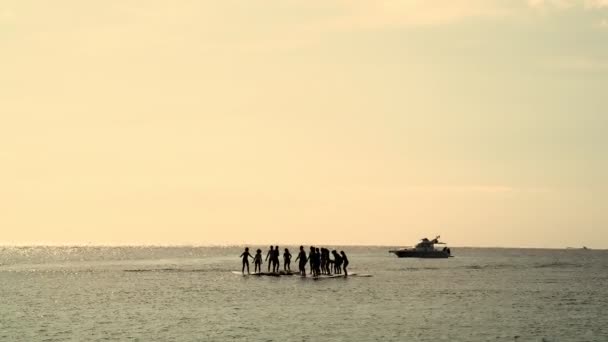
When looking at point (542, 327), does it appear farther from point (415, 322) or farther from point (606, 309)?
point (606, 309)

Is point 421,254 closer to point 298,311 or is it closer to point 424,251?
point 424,251

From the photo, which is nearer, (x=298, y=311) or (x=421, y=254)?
(x=298, y=311)

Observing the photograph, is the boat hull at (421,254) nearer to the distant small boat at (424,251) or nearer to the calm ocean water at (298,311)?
the distant small boat at (424,251)

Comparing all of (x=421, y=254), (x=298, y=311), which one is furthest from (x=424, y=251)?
(x=298, y=311)

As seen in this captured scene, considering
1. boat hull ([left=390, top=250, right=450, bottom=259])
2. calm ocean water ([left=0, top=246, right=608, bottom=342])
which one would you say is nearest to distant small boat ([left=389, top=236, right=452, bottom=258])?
boat hull ([left=390, top=250, right=450, bottom=259])

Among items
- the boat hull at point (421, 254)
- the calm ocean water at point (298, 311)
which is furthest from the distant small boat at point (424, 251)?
the calm ocean water at point (298, 311)

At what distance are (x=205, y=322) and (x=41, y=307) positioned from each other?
39.5 feet

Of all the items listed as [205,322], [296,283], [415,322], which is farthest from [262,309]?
[296,283]

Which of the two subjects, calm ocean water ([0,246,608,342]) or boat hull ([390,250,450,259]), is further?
boat hull ([390,250,450,259])

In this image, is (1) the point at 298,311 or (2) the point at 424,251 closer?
(1) the point at 298,311

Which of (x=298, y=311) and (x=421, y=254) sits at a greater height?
(x=421, y=254)

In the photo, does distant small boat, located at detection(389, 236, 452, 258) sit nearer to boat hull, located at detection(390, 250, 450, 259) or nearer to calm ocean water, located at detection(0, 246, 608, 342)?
boat hull, located at detection(390, 250, 450, 259)

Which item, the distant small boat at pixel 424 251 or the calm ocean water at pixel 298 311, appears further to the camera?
the distant small boat at pixel 424 251

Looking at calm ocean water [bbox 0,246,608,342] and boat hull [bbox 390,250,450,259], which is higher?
boat hull [bbox 390,250,450,259]
